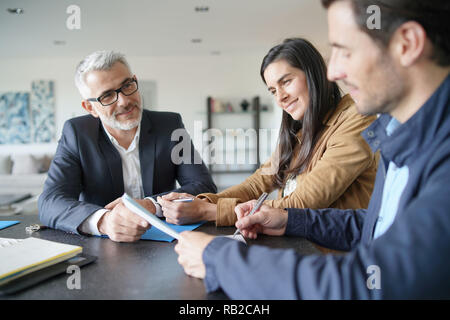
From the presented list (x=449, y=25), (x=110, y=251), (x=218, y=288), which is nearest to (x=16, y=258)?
(x=110, y=251)

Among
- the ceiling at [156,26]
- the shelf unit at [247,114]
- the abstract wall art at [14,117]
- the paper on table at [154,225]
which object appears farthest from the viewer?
the abstract wall art at [14,117]

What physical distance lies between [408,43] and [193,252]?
663 mm

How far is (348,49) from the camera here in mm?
759

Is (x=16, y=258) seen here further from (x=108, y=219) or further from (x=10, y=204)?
(x=10, y=204)

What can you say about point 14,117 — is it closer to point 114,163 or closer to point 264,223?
point 114,163

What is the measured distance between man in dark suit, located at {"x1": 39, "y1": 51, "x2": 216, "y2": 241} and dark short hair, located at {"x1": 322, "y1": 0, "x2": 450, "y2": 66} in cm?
107

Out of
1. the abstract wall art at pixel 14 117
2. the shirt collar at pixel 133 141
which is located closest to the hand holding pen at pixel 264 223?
the shirt collar at pixel 133 141

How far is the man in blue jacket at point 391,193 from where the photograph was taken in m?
0.53

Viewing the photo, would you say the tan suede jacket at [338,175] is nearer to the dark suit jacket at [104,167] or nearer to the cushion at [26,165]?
the dark suit jacket at [104,167]

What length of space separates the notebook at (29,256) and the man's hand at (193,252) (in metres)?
0.30

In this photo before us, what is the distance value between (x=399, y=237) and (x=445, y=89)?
0.33 meters

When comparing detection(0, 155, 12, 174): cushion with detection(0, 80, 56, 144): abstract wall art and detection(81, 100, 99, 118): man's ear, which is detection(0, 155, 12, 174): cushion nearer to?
detection(0, 80, 56, 144): abstract wall art

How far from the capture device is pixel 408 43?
681 mm
